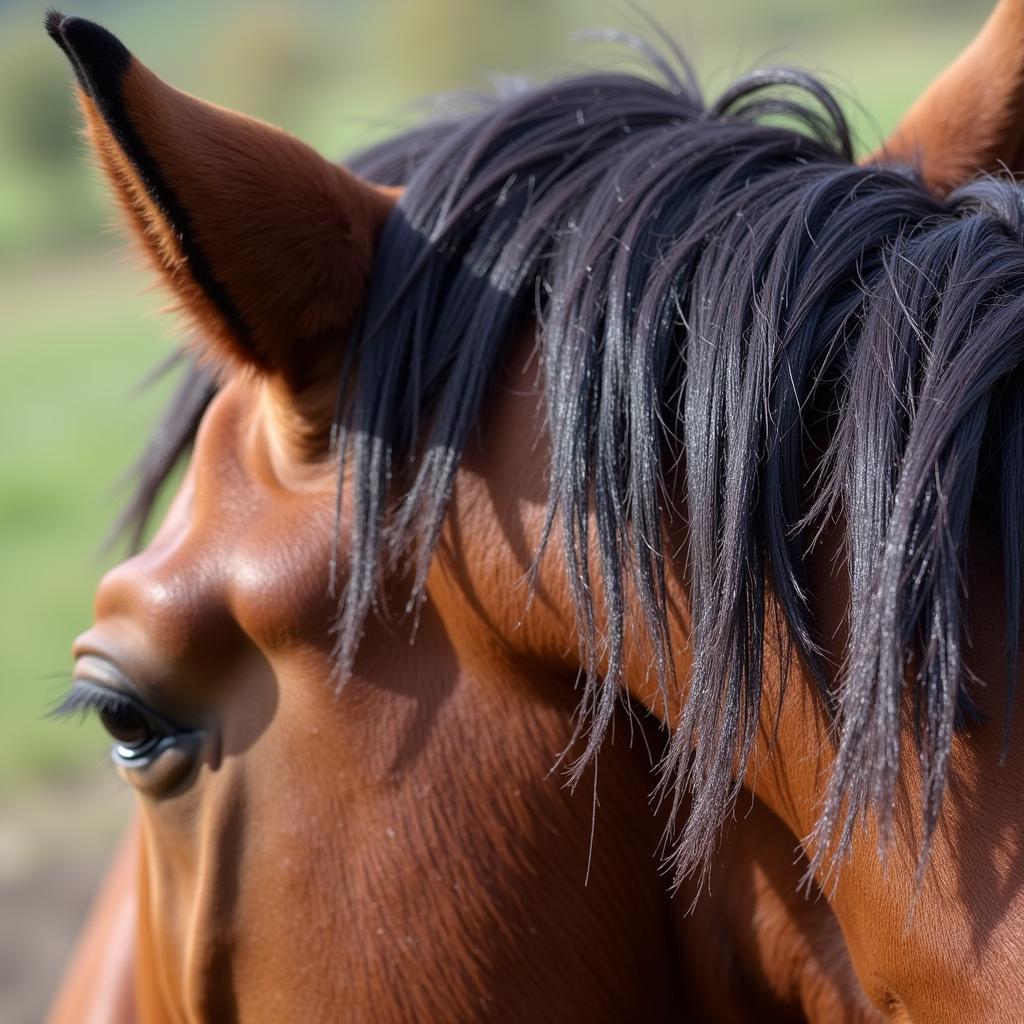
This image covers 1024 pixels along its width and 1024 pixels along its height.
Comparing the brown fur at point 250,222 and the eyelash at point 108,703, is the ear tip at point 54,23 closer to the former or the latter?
the brown fur at point 250,222

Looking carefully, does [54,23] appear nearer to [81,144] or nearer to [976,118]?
[81,144]

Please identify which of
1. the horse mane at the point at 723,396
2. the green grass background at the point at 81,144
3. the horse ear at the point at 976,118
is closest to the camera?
the horse mane at the point at 723,396

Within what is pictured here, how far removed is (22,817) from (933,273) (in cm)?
464

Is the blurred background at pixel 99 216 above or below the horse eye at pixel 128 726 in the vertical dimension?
below

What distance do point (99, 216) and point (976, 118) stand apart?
23.7 metres

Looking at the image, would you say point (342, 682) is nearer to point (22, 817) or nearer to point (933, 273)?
point (933, 273)

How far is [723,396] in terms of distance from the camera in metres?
0.86

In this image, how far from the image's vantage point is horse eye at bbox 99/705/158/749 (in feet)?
3.56

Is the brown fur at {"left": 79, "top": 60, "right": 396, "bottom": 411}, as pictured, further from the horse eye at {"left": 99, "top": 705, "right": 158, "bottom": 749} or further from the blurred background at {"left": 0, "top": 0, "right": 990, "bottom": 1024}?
the horse eye at {"left": 99, "top": 705, "right": 158, "bottom": 749}

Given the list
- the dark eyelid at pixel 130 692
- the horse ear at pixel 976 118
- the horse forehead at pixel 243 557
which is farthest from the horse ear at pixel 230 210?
the horse ear at pixel 976 118

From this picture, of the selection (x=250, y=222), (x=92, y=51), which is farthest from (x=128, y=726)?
(x=92, y=51)

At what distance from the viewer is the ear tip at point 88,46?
816 millimetres

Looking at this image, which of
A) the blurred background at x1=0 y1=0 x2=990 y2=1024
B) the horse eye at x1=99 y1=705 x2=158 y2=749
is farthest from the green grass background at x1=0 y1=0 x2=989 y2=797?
the horse eye at x1=99 y1=705 x2=158 y2=749

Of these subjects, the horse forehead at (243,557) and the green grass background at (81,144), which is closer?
the horse forehead at (243,557)
